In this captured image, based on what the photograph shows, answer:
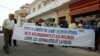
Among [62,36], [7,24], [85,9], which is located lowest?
[62,36]

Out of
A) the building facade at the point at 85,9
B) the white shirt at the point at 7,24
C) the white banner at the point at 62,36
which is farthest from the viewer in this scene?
the building facade at the point at 85,9

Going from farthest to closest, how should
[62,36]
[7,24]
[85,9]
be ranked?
1. [85,9]
2. [62,36]
3. [7,24]

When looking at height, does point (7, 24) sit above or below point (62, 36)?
above

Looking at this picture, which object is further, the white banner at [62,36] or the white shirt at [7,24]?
the white banner at [62,36]

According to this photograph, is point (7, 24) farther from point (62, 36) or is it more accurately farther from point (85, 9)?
point (85, 9)

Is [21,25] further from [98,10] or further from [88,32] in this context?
[98,10]

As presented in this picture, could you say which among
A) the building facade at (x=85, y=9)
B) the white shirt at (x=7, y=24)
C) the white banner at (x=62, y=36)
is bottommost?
the white banner at (x=62, y=36)

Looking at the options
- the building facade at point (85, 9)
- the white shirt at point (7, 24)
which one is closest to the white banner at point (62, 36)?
the white shirt at point (7, 24)

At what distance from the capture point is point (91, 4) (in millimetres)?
19547

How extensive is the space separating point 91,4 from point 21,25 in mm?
5998

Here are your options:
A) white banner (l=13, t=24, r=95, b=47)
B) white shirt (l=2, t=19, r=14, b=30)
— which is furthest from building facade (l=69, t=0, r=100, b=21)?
white shirt (l=2, t=19, r=14, b=30)

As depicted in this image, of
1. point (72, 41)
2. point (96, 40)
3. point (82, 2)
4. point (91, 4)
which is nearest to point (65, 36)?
point (72, 41)

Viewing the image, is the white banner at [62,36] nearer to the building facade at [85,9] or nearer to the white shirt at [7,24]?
the white shirt at [7,24]

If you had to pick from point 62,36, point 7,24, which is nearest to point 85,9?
point 62,36
